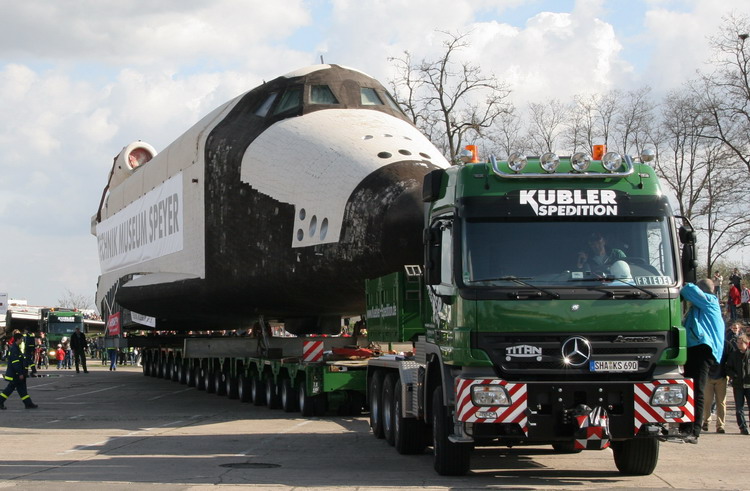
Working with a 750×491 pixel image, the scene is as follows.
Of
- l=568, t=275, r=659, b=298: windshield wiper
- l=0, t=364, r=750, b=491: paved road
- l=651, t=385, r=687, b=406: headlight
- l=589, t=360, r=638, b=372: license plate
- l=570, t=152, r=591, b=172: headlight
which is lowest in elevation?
l=0, t=364, r=750, b=491: paved road

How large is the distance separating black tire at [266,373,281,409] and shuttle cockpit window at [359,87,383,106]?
525cm

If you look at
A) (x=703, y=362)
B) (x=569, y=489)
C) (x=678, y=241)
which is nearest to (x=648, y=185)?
(x=678, y=241)

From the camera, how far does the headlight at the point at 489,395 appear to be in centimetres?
860

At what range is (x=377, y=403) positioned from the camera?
518 inches

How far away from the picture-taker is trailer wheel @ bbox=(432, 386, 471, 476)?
9430mm

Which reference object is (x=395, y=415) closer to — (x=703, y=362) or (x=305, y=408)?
(x=703, y=362)

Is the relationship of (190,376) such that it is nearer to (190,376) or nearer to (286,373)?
(190,376)

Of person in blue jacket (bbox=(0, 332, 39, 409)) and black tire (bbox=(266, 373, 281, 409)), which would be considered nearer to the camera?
black tire (bbox=(266, 373, 281, 409))

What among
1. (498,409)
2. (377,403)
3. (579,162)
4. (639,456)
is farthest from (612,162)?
(377,403)

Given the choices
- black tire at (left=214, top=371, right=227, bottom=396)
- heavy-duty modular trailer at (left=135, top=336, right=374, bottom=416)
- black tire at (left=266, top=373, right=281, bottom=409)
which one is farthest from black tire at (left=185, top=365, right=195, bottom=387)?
black tire at (left=266, top=373, right=281, bottom=409)

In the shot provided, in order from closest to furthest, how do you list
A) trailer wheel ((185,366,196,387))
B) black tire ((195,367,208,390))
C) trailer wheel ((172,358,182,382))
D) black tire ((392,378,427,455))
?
black tire ((392,378,427,455)), black tire ((195,367,208,390)), trailer wheel ((185,366,196,387)), trailer wheel ((172,358,182,382))

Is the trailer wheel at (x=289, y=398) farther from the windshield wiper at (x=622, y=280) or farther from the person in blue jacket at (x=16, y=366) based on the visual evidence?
the windshield wiper at (x=622, y=280)

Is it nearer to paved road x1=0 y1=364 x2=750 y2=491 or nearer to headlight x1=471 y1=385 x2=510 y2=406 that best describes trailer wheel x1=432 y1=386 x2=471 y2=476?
paved road x1=0 y1=364 x2=750 y2=491

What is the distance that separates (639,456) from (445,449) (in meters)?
1.87
